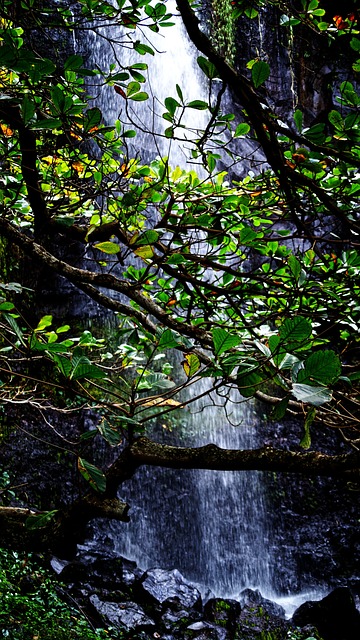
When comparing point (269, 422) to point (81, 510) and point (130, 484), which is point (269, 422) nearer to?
point (130, 484)

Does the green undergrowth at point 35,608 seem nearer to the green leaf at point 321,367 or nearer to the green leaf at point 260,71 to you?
the green leaf at point 321,367

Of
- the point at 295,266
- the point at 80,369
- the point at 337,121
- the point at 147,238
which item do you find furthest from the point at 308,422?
the point at 337,121

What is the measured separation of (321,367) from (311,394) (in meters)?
0.06

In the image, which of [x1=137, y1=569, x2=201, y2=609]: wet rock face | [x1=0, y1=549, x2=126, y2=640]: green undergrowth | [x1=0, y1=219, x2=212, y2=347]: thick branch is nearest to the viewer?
[x1=0, y1=219, x2=212, y2=347]: thick branch

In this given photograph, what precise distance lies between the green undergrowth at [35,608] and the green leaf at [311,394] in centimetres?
322

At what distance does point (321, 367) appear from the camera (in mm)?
1044

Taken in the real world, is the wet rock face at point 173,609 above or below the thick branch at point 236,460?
below

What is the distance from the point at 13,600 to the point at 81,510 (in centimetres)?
94

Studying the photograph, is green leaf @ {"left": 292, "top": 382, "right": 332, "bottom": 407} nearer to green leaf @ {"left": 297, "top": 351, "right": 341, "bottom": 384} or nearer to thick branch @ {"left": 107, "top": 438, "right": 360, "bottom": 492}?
green leaf @ {"left": 297, "top": 351, "right": 341, "bottom": 384}

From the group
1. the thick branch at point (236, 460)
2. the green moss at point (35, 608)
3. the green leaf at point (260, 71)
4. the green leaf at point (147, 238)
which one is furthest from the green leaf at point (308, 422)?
the green moss at point (35, 608)

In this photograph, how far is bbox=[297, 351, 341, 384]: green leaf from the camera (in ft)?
3.40

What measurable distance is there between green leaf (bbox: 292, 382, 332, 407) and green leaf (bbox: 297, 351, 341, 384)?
0.9 inches

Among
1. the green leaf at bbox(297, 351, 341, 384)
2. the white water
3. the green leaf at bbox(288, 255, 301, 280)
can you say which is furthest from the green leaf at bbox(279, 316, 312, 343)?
the white water

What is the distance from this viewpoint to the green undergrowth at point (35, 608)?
357cm
